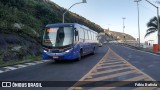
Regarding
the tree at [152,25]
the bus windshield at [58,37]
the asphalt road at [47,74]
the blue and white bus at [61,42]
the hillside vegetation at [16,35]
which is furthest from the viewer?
the tree at [152,25]

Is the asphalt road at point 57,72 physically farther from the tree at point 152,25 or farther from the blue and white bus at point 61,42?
the tree at point 152,25

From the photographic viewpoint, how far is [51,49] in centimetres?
2183

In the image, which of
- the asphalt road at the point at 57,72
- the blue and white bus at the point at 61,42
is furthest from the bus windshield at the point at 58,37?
the asphalt road at the point at 57,72

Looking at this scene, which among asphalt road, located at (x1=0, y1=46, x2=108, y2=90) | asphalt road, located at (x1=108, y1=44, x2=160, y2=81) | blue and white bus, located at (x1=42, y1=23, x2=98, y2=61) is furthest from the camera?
blue and white bus, located at (x1=42, y1=23, x2=98, y2=61)

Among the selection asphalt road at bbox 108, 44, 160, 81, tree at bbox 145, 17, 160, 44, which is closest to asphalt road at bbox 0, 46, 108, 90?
asphalt road at bbox 108, 44, 160, 81

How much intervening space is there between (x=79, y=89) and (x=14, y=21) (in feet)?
85.1

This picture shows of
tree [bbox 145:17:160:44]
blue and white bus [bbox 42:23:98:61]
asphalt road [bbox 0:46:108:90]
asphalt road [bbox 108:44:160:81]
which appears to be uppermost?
tree [bbox 145:17:160:44]

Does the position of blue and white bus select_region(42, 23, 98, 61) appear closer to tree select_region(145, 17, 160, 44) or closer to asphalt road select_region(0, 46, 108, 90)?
asphalt road select_region(0, 46, 108, 90)

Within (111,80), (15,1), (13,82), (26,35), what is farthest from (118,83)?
(15,1)

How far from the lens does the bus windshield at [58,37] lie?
2198 centimetres

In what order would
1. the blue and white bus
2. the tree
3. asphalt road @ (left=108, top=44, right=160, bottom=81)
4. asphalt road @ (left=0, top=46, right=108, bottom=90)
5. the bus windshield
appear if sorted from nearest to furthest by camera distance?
1. asphalt road @ (left=0, top=46, right=108, bottom=90)
2. asphalt road @ (left=108, top=44, right=160, bottom=81)
3. the blue and white bus
4. the bus windshield
5. the tree

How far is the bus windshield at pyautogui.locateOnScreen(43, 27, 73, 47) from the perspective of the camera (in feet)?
72.1

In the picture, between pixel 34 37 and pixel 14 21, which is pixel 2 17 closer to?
pixel 14 21

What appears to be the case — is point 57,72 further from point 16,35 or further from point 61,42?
point 16,35
